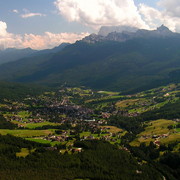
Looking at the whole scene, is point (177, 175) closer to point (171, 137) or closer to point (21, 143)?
point (171, 137)

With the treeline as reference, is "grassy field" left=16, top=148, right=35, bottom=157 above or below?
above

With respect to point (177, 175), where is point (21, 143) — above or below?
above

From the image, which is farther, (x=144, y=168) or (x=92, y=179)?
(x=144, y=168)

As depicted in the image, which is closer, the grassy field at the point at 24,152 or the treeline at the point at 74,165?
the treeline at the point at 74,165

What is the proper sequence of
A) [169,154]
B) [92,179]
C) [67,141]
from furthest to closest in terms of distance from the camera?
[67,141] < [169,154] < [92,179]

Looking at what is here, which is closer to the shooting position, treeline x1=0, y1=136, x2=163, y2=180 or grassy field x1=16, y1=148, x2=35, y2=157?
treeline x1=0, y1=136, x2=163, y2=180

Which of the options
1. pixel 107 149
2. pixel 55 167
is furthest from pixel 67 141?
pixel 55 167

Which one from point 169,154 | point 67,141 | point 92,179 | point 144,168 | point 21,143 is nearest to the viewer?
point 92,179

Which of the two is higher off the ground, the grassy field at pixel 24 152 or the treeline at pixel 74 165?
the grassy field at pixel 24 152

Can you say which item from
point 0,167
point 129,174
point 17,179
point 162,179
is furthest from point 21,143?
point 162,179

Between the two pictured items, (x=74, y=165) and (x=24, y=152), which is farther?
(x=24, y=152)

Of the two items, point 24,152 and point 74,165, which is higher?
point 24,152
